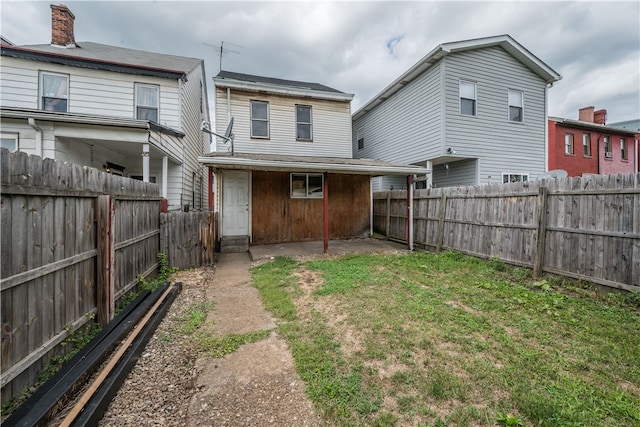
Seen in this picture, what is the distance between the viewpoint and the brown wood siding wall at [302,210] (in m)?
8.98

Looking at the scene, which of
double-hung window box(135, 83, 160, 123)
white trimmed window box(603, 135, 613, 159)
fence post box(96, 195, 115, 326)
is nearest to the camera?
fence post box(96, 195, 115, 326)

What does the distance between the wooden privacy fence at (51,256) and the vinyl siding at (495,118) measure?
9962mm

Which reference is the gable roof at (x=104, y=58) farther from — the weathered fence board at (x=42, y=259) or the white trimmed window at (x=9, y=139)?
the weathered fence board at (x=42, y=259)

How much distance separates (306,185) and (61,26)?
401 inches

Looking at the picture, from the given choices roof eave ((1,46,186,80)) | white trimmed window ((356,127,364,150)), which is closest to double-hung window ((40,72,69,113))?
roof eave ((1,46,186,80))

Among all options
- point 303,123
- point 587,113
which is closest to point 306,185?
point 303,123

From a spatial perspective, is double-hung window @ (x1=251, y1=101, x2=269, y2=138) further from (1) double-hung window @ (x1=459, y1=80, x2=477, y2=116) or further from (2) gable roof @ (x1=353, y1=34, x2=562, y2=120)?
(1) double-hung window @ (x1=459, y1=80, x2=477, y2=116)

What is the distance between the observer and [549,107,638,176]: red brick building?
15234mm

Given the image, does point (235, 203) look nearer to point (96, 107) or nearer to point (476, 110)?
point (96, 107)

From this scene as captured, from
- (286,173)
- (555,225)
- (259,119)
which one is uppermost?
(259,119)

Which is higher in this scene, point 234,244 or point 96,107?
point 96,107

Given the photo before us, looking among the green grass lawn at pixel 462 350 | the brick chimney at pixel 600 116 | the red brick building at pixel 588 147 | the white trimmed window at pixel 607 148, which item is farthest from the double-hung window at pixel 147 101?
the brick chimney at pixel 600 116

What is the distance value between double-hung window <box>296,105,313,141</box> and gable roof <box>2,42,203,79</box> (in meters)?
4.18

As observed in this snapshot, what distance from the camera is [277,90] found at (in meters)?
9.99
